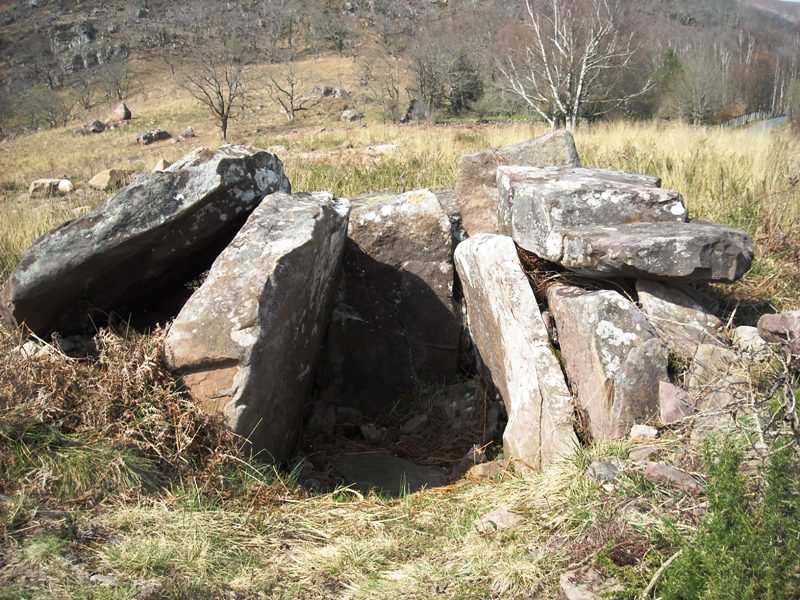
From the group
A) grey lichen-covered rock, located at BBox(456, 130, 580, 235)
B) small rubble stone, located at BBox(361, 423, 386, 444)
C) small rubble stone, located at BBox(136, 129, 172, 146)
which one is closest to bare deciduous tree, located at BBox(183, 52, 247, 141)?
small rubble stone, located at BBox(136, 129, 172, 146)

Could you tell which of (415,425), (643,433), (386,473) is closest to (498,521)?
(643,433)

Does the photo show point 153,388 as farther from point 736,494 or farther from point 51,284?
point 736,494

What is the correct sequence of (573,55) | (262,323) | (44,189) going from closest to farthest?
(262,323) → (44,189) → (573,55)

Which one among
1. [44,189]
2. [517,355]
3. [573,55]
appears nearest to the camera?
[517,355]

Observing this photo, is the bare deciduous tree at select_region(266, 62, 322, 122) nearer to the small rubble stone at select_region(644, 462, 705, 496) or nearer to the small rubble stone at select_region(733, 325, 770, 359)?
the small rubble stone at select_region(733, 325, 770, 359)

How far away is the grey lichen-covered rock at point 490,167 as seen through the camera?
518 cm

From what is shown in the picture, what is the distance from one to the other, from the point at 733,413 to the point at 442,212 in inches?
103

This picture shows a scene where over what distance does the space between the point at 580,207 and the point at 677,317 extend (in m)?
0.89

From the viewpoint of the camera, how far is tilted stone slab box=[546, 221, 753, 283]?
3.42m

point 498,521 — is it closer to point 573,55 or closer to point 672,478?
point 672,478

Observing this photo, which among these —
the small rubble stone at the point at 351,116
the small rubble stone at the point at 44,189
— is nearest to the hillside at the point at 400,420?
the small rubble stone at the point at 44,189

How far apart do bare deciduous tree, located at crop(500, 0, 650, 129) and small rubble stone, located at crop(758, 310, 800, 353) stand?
1059cm

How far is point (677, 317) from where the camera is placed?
3674 mm

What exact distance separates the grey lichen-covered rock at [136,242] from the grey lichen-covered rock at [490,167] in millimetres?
1614
